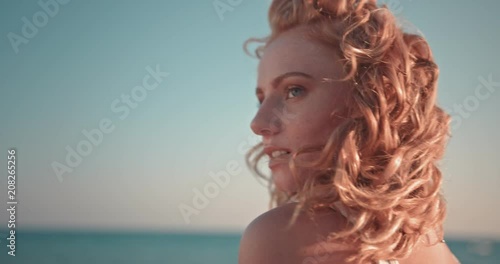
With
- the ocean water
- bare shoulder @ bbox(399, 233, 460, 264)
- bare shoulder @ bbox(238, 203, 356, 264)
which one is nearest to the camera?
bare shoulder @ bbox(238, 203, 356, 264)

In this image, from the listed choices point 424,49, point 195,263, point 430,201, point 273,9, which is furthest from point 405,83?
point 195,263

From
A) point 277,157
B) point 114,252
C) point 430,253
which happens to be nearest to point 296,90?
point 277,157

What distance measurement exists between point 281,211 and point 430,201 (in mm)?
696


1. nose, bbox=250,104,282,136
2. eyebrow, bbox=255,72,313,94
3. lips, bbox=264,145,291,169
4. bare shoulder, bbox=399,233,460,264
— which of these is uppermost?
eyebrow, bbox=255,72,313,94

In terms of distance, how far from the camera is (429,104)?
2.03 meters

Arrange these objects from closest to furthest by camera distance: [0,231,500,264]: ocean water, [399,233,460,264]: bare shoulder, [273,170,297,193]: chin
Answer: [399,233,460,264]: bare shoulder, [273,170,297,193]: chin, [0,231,500,264]: ocean water

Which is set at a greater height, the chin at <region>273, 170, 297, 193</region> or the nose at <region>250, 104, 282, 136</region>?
the nose at <region>250, 104, 282, 136</region>

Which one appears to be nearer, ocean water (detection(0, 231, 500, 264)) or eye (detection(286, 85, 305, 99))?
eye (detection(286, 85, 305, 99))

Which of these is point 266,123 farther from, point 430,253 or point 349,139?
point 430,253

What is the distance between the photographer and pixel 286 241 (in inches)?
57.2

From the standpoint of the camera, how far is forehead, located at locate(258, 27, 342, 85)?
6.03 ft

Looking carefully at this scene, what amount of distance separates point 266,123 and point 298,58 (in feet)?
0.98

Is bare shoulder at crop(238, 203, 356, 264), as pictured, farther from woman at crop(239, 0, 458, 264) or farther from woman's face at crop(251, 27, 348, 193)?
woman's face at crop(251, 27, 348, 193)

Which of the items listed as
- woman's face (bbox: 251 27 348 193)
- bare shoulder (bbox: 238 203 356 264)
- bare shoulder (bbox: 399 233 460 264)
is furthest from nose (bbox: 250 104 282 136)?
bare shoulder (bbox: 399 233 460 264)
